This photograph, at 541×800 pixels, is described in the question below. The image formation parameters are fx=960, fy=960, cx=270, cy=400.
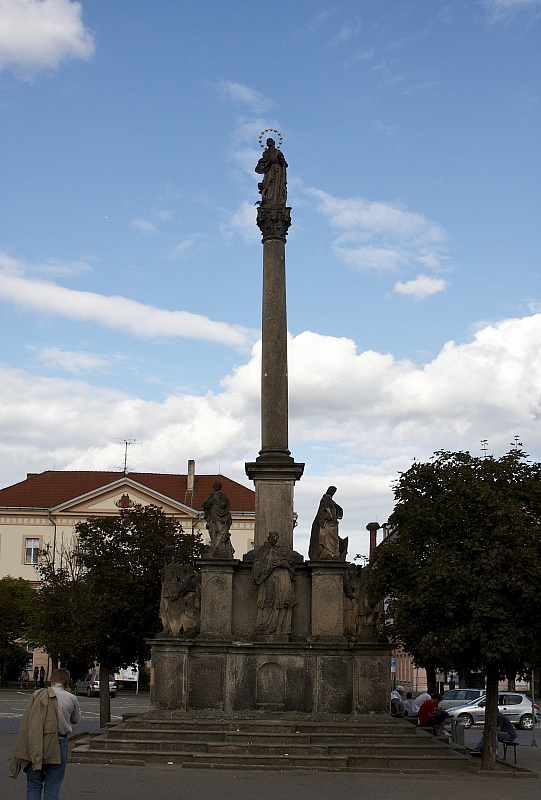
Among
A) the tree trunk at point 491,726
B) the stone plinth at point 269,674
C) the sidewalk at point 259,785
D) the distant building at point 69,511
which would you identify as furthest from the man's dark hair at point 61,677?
the distant building at point 69,511

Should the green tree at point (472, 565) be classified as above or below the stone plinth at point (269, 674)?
above

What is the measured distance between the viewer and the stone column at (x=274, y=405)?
765 inches

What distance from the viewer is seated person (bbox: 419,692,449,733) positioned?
2136 centimetres

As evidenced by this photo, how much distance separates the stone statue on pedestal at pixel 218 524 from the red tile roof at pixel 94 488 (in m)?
41.9

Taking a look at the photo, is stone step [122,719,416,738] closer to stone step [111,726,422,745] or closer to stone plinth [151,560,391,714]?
stone step [111,726,422,745]

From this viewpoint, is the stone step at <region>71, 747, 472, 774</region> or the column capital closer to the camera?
the stone step at <region>71, 747, 472, 774</region>

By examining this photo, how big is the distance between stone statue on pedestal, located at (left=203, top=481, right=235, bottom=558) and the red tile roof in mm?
41896

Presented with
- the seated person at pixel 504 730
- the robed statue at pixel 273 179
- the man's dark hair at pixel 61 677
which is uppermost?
the robed statue at pixel 273 179

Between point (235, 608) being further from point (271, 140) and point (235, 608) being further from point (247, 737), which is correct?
point (271, 140)

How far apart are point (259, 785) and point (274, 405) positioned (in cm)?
853

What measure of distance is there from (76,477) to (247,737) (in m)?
52.4

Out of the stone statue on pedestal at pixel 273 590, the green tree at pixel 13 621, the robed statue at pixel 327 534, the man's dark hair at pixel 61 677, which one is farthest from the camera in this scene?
the green tree at pixel 13 621

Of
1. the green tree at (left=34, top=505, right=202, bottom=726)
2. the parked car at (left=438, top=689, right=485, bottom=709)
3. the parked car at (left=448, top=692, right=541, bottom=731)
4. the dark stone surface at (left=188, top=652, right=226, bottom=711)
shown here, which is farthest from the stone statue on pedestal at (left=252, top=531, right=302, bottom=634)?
the parked car at (left=438, top=689, right=485, bottom=709)

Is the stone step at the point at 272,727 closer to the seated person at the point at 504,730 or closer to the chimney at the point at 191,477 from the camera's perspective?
the seated person at the point at 504,730
